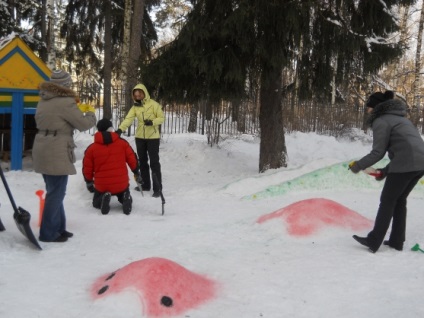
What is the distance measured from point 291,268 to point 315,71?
18.9 ft

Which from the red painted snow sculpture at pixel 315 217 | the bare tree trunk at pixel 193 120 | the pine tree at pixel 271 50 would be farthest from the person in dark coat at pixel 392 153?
the bare tree trunk at pixel 193 120

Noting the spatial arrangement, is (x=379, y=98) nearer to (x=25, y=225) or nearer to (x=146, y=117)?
(x=25, y=225)

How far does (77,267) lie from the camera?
11.7 feet

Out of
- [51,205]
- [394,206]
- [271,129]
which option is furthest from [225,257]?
[271,129]

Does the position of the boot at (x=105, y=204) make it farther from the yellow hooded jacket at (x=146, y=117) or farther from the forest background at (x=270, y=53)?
the forest background at (x=270, y=53)

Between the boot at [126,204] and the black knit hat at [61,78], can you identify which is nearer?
the black knit hat at [61,78]

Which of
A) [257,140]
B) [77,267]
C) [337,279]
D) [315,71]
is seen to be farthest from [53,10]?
[337,279]

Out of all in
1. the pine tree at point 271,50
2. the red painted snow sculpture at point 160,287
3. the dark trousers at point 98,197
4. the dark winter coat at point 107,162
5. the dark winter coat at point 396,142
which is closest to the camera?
the red painted snow sculpture at point 160,287

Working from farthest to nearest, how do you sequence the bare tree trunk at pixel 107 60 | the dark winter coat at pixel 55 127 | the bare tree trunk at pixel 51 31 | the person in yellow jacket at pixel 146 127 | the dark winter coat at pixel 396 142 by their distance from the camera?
the bare tree trunk at pixel 107 60 → the bare tree trunk at pixel 51 31 → the person in yellow jacket at pixel 146 127 → the dark winter coat at pixel 55 127 → the dark winter coat at pixel 396 142

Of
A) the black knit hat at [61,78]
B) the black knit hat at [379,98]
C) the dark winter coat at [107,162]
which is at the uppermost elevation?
the black knit hat at [61,78]

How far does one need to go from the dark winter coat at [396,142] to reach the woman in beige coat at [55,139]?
2661mm

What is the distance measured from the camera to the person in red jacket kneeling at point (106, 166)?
5.71 meters

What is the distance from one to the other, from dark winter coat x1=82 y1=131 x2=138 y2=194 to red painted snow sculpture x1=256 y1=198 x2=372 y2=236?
1.99 meters

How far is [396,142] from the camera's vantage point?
3850mm
